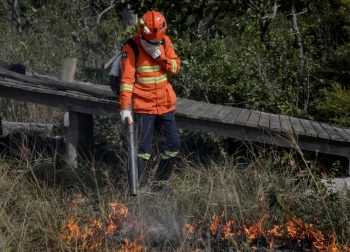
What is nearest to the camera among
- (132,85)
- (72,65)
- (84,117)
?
(132,85)

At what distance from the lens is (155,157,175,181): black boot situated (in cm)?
594

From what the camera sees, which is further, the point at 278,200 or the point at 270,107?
Answer: the point at 270,107

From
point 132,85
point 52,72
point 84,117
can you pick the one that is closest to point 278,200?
point 132,85

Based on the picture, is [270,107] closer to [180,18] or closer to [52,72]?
[180,18]

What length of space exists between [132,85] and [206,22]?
408cm

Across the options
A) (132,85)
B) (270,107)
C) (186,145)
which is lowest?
(186,145)

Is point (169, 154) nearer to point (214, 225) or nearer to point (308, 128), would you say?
point (308, 128)

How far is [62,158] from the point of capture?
6719 mm

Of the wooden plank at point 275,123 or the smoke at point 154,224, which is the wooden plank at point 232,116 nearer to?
the wooden plank at point 275,123

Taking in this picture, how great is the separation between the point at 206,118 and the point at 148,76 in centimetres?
84

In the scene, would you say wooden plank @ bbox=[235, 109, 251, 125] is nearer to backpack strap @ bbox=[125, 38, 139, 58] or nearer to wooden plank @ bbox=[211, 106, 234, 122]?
wooden plank @ bbox=[211, 106, 234, 122]

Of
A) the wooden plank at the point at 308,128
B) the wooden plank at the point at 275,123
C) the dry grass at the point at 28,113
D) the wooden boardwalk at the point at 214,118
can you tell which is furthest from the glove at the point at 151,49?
the dry grass at the point at 28,113

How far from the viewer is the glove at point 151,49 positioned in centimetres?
556

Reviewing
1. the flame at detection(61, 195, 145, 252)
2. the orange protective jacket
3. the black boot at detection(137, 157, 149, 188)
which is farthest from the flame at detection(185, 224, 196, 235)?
the orange protective jacket
